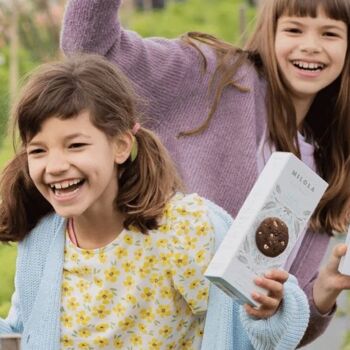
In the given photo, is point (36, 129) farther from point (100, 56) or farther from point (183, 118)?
point (183, 118)

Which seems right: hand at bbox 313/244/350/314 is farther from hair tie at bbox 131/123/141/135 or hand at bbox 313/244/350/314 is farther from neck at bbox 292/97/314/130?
hair tie at bbox 131/123/141/135

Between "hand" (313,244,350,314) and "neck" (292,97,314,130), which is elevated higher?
"neck" (292,97,314,130)

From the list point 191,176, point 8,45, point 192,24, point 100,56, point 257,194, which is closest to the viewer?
point 257,194

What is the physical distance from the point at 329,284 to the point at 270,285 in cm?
84

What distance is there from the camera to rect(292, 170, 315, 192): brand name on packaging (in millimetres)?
3617

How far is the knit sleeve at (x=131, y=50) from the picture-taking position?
4.30m

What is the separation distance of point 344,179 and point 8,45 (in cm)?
563

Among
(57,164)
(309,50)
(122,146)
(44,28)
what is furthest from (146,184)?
(44,28)

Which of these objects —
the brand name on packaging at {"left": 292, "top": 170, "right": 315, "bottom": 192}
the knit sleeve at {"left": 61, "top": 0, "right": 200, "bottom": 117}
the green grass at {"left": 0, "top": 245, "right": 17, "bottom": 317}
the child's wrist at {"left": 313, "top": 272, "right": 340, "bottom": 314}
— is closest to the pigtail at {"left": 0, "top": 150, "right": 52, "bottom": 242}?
the knit sleeve at {"left": 61, "top": 0, "right": 200, "bottom": 117}

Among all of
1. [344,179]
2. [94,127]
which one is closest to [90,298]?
[94,127]

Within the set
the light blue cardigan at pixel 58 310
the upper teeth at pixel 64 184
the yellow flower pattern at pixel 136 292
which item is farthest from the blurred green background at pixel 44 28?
the upper teeth at pixel 64 184

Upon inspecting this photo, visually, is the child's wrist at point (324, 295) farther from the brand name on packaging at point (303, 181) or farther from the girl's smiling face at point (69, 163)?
the girl's smiling face at point (69, 163)

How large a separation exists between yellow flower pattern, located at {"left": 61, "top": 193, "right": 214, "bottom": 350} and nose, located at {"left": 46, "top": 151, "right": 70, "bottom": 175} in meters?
0.32

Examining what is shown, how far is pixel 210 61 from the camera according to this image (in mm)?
4488
